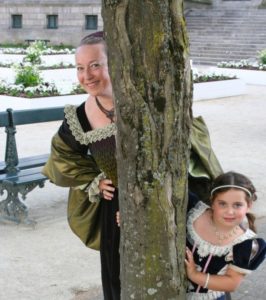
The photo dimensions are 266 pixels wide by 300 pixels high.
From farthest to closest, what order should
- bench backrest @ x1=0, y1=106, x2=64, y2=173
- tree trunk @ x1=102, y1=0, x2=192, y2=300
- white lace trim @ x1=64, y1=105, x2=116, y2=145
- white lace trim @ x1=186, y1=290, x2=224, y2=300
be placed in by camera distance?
1. bench backrest @ x1=0, y1=106, x2=64, y2=173
2. white lace trim @ x1=64, y1=105, x2=116, y2=145
3. white lace trim @ x1=186, y1=290, x2=224, y2=300
4. tree trunk @ x1=102, y1=0, x2=192, y2=300

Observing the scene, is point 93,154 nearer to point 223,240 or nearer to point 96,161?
point 96,161

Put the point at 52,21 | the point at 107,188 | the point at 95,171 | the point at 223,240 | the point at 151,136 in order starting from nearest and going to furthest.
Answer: the point at 151,136
the point at 223,240
the point at 107,188
the point at 95,171
the point at 52,21

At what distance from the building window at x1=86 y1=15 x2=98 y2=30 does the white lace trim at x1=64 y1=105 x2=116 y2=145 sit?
28.4 metres

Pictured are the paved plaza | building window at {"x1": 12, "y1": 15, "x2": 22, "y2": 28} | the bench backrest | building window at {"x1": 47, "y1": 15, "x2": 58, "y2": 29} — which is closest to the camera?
the paved plaza

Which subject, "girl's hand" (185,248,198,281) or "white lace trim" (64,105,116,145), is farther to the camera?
"white lace trim" (64,105,116,145)

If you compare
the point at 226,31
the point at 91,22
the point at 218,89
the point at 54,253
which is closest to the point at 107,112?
the point at 54,253

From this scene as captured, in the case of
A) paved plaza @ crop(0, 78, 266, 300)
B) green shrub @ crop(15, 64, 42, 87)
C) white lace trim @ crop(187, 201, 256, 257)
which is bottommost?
paved plaza @ crop(0, 78, 266, 300)

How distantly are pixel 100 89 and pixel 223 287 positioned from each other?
102 cm

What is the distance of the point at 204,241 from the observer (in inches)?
106

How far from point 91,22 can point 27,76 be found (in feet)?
58.8

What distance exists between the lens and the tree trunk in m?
2.15

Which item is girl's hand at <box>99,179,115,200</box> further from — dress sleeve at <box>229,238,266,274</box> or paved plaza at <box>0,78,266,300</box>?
paved plaza at <box>0,78,266,300</box>

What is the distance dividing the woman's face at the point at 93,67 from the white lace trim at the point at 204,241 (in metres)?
0.70

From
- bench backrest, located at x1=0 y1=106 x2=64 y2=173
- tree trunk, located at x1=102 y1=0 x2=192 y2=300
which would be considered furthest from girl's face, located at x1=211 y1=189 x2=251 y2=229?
bench backrest, located at x1=0 y1=106 x2=64 y2=173
